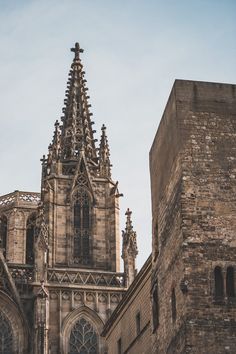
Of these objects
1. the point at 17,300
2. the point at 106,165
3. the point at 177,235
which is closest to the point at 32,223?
the point at 106,165

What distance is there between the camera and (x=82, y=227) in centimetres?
4922

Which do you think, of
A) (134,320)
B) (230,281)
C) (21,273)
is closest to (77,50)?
(21,273)

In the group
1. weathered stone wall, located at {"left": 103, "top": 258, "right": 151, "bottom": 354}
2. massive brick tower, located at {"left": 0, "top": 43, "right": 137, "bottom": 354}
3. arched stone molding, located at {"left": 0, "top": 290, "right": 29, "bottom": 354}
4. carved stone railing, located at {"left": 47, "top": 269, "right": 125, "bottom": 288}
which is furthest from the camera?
carved stone railing, located at {"left": 47, "top": 269, "right": 125, "bottom": 288}

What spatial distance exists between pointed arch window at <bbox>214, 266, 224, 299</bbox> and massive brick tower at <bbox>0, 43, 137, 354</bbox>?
23.2 m

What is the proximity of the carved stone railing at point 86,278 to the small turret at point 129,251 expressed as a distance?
1.37ft

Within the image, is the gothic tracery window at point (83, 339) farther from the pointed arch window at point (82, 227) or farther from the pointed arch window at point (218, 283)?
the pointed arch window at point (218, 283)

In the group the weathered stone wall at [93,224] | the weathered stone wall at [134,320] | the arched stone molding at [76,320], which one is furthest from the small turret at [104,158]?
the weathered stone wall at [134,320]

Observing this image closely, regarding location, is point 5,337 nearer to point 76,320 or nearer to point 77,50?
point 76,320

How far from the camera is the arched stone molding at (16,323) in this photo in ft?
149

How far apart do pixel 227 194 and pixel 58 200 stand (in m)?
27.6

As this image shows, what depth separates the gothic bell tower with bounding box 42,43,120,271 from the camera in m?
48.4

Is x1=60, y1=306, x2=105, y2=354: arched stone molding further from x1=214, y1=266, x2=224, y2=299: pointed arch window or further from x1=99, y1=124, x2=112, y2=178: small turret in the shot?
x1=214, y1=266, x2=224, y2=299: pointed arch window

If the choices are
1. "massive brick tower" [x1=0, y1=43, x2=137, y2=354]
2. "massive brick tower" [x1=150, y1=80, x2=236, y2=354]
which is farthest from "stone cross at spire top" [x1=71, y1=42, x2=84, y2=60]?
"massive brick tower" [x1=150, y1=80, x2=236, y2=354]

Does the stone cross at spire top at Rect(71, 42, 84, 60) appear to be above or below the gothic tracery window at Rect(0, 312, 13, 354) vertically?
above
